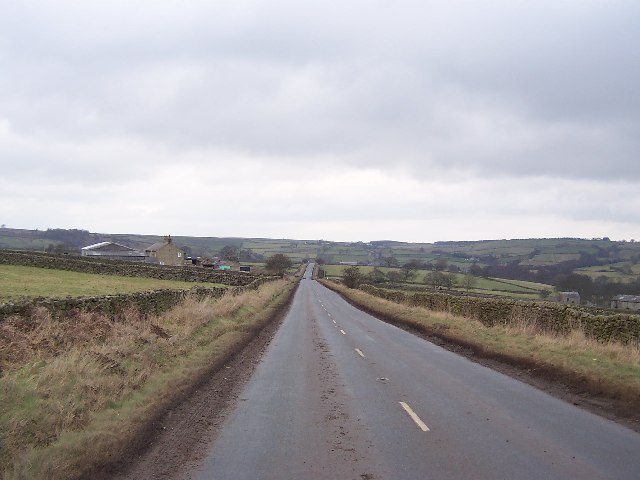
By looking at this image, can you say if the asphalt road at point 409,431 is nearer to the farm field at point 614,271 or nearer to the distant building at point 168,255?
the distant building at point 168,255

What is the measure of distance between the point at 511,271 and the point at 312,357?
124603 mm

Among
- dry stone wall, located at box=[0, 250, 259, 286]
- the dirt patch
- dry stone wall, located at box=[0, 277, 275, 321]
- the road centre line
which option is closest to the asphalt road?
the road centre line

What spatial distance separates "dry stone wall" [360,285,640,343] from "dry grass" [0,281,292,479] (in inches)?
499

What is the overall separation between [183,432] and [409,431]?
344 cm

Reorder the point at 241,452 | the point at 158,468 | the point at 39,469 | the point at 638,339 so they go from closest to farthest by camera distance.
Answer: the point at 39,469, the point at 158,468, the point at 241,452, the point at 638,339

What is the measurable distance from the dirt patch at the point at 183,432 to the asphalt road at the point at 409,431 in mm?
280

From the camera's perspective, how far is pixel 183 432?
8461 millimetres

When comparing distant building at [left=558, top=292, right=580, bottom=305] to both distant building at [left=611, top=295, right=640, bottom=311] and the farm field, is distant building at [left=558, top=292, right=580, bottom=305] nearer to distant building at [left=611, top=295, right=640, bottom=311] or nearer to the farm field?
distant building at [left=611, top=295, right=640, bottom=311]

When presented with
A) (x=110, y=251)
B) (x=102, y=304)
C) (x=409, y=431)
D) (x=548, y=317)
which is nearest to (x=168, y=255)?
(x=110, y=251)

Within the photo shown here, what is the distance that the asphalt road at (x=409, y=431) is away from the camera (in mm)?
6809

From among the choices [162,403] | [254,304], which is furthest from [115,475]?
[254,304]

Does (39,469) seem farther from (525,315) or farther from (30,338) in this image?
(525,315)

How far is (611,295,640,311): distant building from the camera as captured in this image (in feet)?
254

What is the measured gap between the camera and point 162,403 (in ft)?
33.2
